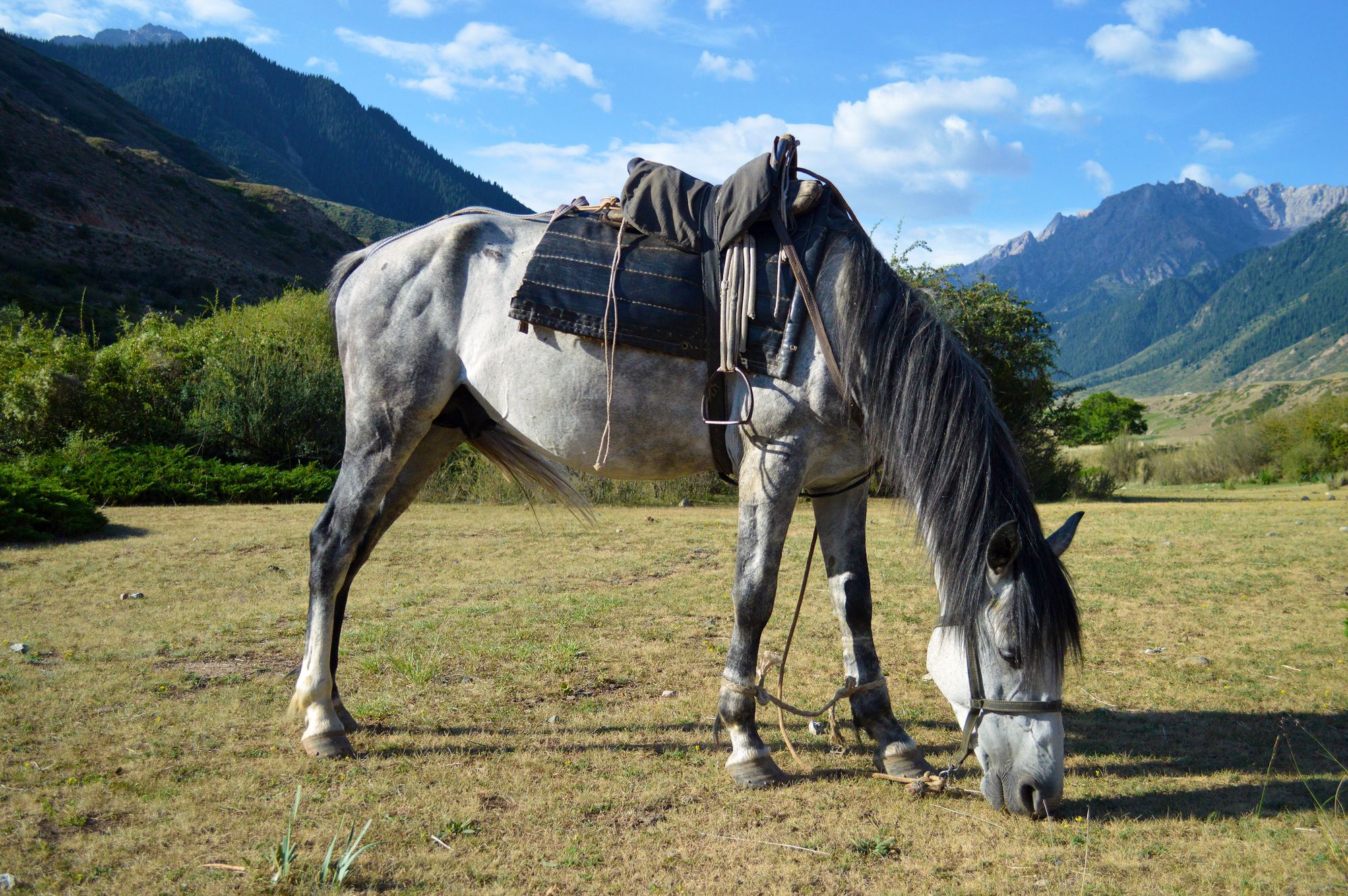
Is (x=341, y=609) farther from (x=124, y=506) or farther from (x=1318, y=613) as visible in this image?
(x=124, y=506)

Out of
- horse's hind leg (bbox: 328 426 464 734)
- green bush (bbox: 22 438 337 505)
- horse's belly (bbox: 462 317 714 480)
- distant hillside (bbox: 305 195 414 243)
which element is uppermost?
distant hillside (bbox: 305 195 414 243)

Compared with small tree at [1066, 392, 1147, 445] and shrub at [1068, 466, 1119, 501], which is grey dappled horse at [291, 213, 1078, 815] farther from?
small tree at [1066, 392, 1147, 445]

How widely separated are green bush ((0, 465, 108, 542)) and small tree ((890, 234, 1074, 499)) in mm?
12883

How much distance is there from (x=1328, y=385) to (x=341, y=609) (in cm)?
6120

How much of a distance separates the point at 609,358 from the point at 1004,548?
1.68 m

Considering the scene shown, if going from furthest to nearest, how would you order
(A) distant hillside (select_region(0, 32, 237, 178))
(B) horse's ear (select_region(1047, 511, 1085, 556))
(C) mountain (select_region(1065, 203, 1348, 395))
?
(C) mountain (select_region(1065, 203, 1348, 395)), (A) distant hillside (select_region(0, 32, 237, 178)), (B) horse's ear (select_region(1047, 511, 1085, 556))

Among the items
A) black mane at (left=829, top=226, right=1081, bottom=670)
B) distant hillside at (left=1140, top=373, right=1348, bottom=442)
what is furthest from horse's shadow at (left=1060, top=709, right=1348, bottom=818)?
distant hillside at (left=1140, top=373, right=1348, bottom=442)

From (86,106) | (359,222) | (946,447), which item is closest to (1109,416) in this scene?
(946,447)

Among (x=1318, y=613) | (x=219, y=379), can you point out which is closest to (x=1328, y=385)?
(x=1318, y=613)

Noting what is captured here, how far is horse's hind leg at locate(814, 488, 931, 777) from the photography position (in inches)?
133

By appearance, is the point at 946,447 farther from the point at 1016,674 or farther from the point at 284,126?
the point at 284,126

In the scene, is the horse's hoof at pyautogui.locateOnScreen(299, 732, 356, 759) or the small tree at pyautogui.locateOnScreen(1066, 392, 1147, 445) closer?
the horse's hoof at pyautogui.locateOnScreen(299, 732, 356, 759)

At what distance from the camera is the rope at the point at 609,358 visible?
10.7ft

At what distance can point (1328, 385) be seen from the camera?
4847 cm
